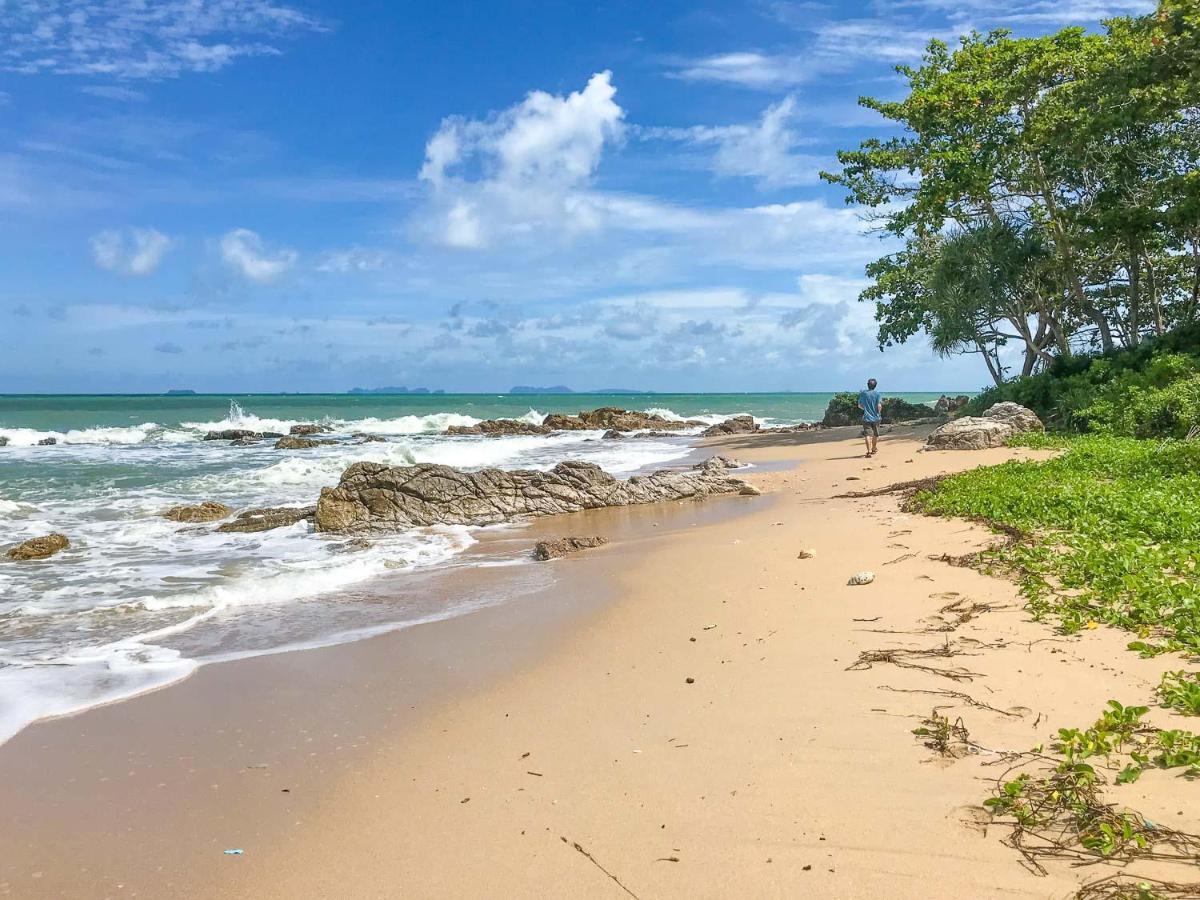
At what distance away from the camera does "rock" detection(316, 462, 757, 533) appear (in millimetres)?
12344

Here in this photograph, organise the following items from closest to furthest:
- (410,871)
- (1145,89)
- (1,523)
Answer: (410,871) → (1,523) → (1145,89)

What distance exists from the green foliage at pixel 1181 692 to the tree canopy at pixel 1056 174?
1746 centimetres

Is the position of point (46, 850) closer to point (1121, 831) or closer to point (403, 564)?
point (1121, 831)

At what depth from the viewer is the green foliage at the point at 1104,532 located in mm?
A: 4762

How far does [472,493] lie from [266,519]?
325cm

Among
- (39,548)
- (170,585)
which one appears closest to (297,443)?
(39,548)

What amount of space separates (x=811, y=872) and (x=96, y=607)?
7.31 metres

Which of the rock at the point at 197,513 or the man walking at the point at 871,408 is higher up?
the man walking at the point at 871,408

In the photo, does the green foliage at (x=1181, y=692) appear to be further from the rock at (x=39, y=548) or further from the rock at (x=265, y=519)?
the rock at (x=39, y=548)

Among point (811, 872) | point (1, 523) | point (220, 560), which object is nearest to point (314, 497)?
point (1, 523)

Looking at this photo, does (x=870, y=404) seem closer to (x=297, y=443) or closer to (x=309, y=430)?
(x=297, y=443)

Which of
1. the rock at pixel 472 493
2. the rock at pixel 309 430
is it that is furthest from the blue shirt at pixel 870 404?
the rock at pixel 309 430

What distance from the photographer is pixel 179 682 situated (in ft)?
17.7

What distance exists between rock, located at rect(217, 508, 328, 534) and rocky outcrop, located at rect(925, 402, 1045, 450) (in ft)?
42.4
